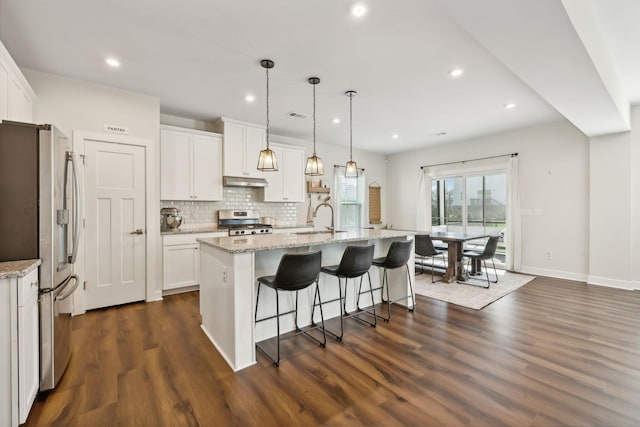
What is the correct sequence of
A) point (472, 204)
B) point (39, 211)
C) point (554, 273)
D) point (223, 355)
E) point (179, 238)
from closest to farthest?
point (39, 211) → point (223, 355) → point (179, 238) → point (554, 273) → point (472, 204)

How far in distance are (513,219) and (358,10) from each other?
16.6 ft

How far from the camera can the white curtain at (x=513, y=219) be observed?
549 cm

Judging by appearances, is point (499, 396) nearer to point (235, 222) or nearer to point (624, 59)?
point (624, 59)

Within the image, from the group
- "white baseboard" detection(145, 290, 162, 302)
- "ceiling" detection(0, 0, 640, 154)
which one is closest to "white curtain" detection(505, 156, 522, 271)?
"ceiling" detection(0, 0, 640, 154)

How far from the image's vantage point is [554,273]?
16.9 ft

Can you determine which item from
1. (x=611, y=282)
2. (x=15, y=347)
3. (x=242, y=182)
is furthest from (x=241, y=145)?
(x=611, y=282)

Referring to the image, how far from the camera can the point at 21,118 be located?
110 inches

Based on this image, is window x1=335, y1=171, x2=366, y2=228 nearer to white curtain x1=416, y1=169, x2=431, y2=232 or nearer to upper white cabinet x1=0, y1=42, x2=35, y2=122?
white curtain x1=416, y1=169, x2=431, y2=232

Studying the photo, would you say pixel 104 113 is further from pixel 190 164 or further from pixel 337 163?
pixel 337 163

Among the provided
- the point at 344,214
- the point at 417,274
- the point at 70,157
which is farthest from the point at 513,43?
the point at 344,214

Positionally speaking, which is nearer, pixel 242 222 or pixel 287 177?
pixel 242 222

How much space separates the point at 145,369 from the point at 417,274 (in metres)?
4.51

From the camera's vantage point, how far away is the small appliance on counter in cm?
438

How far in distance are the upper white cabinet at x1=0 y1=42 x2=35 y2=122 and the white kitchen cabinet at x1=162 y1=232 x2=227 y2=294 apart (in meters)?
A: 1.93
